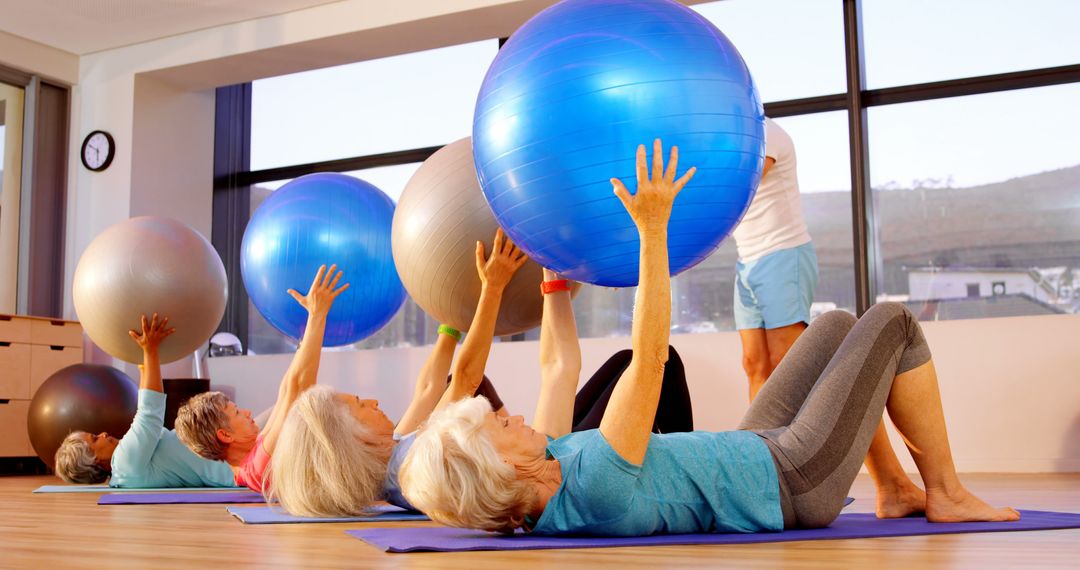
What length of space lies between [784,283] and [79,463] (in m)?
2.82

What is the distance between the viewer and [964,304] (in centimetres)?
488

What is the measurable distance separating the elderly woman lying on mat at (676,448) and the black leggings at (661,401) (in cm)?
76

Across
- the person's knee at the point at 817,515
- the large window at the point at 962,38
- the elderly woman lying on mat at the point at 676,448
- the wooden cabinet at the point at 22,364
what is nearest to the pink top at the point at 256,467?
the elderly woman lying on mat at the point at 676,448

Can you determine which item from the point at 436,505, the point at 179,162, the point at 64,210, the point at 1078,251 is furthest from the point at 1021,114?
the point at 64,210

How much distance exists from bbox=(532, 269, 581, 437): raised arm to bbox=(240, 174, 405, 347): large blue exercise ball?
96 cm

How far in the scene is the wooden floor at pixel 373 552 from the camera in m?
1.48

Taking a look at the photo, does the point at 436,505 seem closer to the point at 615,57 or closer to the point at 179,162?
the point at 615,57

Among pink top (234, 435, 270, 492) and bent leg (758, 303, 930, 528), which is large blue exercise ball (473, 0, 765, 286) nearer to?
bent leg (758, 303, 930, 528)

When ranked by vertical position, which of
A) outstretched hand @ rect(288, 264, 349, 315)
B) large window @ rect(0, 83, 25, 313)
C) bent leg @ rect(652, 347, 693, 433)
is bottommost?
bent leg @ rect(652, 347, 693, 433)

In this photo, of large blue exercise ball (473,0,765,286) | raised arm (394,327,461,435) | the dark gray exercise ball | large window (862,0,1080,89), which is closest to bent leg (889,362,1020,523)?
large blue exercise ball (473,0,765,286)

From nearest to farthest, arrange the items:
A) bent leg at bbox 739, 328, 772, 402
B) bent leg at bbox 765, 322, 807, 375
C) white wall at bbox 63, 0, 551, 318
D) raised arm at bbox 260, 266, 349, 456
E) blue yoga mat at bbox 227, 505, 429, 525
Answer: blue yoga mat at bbox 227, 505, 429, 525 < raised arm at bbox 260, 266, 349, 456 < bent leg at bbox 765, 322, 807, 375 < bent leg at bbox 739, 328, 772, 402 < white wall at bbox 63, 0, 551, 318

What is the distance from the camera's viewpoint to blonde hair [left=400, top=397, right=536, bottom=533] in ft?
5.22

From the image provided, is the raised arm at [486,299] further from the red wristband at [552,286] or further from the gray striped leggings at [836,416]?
→ the gray striped leggings at [836,416]

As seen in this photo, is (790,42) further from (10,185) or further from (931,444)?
(10,185)
